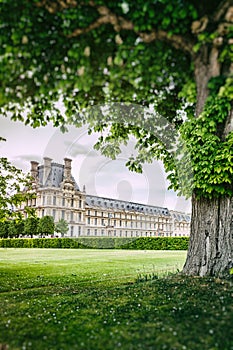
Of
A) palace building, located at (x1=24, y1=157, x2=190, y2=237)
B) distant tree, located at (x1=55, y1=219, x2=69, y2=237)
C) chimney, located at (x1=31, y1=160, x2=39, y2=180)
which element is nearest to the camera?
chimney, located at (x1=31, y1=160, x2=39, y2=180)

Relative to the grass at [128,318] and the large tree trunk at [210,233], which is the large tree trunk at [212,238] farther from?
the grass at [128,318]

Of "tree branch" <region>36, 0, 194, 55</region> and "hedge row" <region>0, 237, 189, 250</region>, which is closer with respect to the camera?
"tree branch" <region>36, 0, 194, 55</region>

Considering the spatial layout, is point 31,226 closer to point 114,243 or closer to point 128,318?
point 114,243

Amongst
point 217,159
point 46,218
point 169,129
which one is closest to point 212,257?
point 217,159

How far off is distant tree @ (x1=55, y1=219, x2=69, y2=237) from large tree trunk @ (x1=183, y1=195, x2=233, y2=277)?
42016mm

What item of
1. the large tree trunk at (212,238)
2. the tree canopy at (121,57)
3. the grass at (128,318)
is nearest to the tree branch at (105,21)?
the tree canopy at (121,57)

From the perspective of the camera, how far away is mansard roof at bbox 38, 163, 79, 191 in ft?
143

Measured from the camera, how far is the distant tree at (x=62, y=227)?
158ft

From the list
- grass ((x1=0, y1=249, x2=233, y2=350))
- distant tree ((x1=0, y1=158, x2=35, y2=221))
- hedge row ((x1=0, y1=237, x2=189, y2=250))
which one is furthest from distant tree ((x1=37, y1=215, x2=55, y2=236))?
grass ((x1=0, y1=249, x2=233, y2=350))

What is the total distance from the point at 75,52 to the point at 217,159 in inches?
136

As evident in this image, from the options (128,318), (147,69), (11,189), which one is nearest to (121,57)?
(147,69)

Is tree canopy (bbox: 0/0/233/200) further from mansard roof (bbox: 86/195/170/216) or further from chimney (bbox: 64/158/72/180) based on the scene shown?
mansard roof (bbox: 86/195/170/216)

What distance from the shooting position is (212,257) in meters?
7.38

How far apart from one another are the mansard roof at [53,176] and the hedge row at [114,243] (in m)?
7.83
